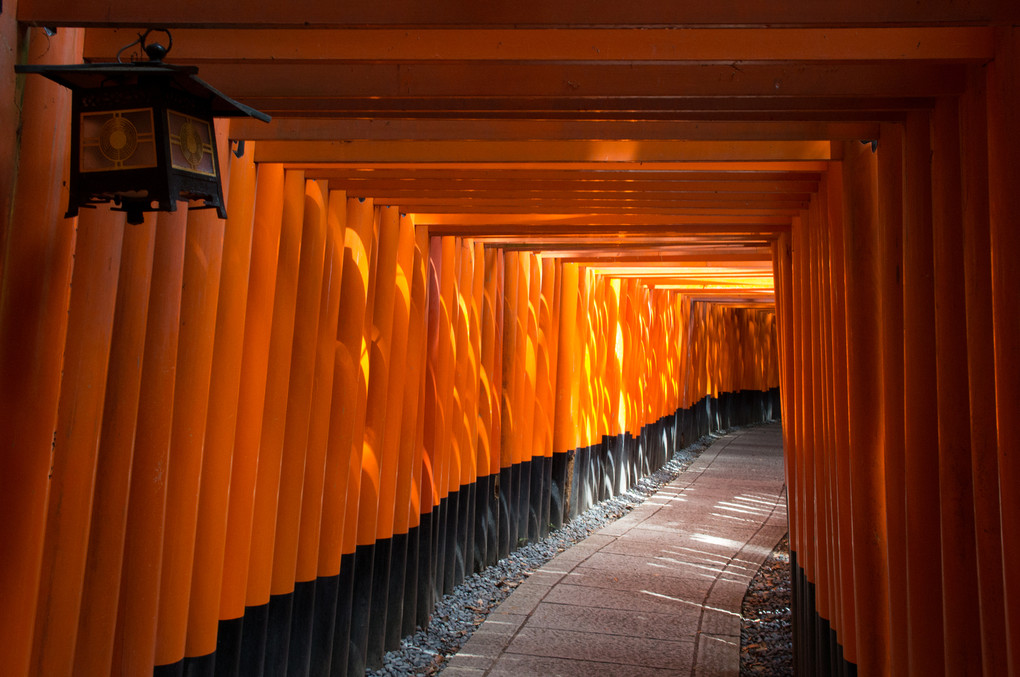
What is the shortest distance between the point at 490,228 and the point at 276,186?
2.45 metres

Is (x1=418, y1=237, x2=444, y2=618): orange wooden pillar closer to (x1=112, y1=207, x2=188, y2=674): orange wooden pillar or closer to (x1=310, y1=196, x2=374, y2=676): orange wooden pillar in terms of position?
(x1=310, y1=196, x2=374, y2=676): orange wooden pillar

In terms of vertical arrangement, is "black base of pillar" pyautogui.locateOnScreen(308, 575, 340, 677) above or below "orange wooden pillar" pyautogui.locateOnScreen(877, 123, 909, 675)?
below

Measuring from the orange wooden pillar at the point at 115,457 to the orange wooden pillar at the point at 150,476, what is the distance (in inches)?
3.8

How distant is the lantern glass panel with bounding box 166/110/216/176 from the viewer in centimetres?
219

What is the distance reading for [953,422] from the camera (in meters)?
2.45

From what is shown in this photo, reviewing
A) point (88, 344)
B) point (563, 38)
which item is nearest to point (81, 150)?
point (88, 344)

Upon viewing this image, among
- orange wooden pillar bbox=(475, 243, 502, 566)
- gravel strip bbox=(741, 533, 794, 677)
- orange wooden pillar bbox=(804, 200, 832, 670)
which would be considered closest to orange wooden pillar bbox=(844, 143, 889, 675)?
orange wooden pillar bbox=(804, 200, 832, 670)

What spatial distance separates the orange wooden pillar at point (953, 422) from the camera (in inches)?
93.4

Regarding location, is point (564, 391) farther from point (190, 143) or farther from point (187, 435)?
point (190, 143)

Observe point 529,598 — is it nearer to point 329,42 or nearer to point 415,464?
point 415,464

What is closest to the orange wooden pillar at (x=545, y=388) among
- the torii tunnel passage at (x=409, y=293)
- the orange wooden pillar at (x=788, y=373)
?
the torii tunnel passage at (x=409, y=293)

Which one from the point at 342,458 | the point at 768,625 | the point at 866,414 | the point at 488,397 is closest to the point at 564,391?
the point at 488,397

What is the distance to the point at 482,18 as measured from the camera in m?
2.31

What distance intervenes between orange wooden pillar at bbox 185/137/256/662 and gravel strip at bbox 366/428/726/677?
2163 mm
